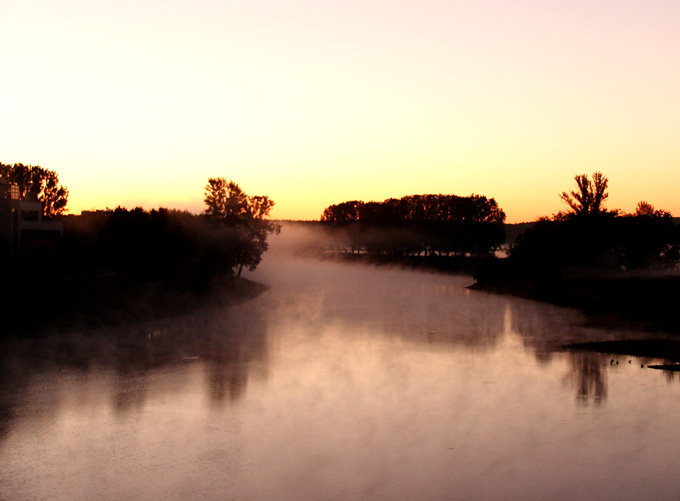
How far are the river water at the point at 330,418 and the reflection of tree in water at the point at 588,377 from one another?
0.10 m

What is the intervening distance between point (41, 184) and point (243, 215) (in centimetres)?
5027

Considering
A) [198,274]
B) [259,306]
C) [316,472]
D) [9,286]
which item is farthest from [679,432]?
[198,274]

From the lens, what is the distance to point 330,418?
28766mm

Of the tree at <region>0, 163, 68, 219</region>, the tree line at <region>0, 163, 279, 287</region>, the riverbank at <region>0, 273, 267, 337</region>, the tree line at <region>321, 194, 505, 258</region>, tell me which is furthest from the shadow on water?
the tree line at <region>321, 194, 505, 258</region>

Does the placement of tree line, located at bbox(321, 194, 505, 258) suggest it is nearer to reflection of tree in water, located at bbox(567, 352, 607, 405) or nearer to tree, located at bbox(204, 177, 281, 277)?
tree, located at bbox(204, 177, 281, 277)

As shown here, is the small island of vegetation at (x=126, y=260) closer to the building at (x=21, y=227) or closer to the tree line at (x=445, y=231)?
the building at (x=21, y=227)

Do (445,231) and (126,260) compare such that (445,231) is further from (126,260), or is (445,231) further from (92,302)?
(92,302)

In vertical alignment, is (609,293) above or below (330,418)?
above

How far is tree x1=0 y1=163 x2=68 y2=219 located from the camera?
13112 centimetres

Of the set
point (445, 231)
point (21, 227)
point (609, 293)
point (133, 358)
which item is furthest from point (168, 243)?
point (445, 231)

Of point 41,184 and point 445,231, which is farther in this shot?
point 445,231

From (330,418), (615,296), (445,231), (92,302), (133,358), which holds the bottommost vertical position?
(133,358)

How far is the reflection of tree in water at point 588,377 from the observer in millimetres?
32550

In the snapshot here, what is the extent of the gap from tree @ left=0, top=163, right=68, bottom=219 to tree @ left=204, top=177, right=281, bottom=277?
4001 cm
